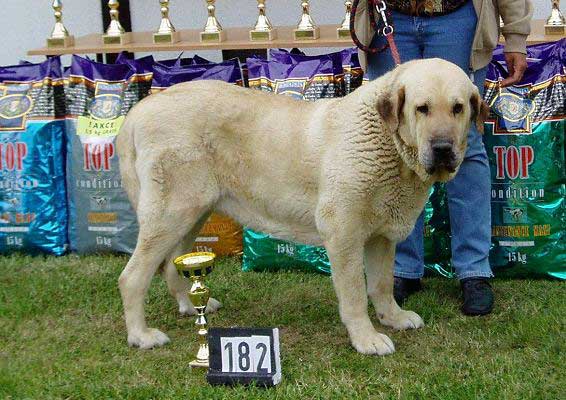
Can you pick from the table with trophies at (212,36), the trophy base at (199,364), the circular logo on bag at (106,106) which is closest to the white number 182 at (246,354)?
the trophy base at (199,364)

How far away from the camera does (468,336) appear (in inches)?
157

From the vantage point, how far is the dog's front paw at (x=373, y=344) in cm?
384

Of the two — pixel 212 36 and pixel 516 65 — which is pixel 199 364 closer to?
pixel 516 65

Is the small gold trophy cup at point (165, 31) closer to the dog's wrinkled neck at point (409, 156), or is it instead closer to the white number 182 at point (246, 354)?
the dog's wrinkled neck at point (409, 156)

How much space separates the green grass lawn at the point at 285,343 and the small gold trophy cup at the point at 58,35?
1.35 metres

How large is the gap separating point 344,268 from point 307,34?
1903 mm

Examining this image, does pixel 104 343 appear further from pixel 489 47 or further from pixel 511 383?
pixel 489 47

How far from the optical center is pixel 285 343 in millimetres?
4035

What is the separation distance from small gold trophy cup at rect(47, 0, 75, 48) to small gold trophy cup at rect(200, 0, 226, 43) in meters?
0.77

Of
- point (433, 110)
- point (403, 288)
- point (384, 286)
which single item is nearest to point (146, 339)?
point (384, 286)

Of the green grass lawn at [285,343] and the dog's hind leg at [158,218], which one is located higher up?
the dog's hind leg at [158,218]

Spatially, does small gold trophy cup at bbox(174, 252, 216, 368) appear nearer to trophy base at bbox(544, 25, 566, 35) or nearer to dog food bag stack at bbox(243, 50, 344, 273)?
dog food bag stack at bbox(243, 50, 344, 273)

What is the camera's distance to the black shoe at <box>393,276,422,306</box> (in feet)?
14.6

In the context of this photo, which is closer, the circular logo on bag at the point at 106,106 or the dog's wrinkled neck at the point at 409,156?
the dog's wrinkled neck at the point at 409,156
